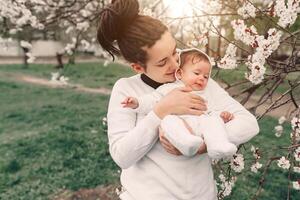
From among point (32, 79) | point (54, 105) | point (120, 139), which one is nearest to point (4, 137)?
point (54, 105)

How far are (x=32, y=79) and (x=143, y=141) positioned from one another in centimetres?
1670

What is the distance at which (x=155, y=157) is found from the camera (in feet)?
7.27

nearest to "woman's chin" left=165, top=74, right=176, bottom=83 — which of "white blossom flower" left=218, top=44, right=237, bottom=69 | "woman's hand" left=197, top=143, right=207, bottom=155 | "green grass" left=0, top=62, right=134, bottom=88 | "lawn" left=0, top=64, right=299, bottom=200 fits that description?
"woman's hand" left=197, top=143, right=207, bottom=155

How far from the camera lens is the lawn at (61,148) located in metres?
6.37

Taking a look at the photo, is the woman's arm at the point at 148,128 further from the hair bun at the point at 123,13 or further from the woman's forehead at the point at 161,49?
the hair bun at the point at 123,13

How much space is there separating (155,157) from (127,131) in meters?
0.17

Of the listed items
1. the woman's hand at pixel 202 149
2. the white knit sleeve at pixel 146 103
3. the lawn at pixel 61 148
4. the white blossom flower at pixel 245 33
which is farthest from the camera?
the lawn at pixel 61 148

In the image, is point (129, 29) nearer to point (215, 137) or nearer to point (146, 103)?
point (146, 103)

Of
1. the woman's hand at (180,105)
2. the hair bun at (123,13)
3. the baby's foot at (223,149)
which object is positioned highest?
the hair bun at (123,13)

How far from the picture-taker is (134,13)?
230cm

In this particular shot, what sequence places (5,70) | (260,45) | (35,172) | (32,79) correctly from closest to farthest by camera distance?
1. (260,45)
2. (35,172)
3. (32,79)
4. (5,70)

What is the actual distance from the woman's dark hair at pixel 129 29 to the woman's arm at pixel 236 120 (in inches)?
13.1

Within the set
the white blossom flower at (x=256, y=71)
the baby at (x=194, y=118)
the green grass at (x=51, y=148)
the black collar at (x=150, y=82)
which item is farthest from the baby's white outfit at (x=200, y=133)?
the green grass at (x=51, y=148)

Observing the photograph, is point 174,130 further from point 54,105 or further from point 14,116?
point 54,105
